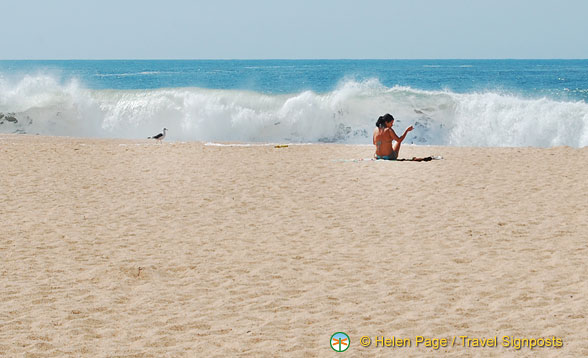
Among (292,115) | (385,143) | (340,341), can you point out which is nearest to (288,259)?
(340,341)

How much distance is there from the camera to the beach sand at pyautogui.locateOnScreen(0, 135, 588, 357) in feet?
14.8

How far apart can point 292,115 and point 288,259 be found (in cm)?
1717

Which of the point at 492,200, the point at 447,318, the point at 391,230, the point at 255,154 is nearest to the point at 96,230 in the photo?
the point at 391,230

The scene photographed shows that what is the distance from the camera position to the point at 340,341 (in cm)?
434

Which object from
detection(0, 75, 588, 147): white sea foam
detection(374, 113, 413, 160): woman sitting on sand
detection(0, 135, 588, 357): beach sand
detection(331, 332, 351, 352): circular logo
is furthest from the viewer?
detection(0, 75, 588, 147): white sea foam

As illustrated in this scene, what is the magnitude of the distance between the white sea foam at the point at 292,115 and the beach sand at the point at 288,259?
386 inches

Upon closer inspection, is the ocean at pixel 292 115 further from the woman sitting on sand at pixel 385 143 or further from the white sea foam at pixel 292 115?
the woman sitting on sand at pixel 385 143

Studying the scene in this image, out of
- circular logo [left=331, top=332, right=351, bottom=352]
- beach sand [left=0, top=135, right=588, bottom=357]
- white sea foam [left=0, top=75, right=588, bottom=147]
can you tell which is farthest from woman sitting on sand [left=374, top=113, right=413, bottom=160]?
white sea foam [left=0, top=75, right=588, bottom=147]

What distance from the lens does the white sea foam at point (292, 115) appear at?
2089 cm

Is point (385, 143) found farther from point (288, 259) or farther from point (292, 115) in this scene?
point (292, 115)

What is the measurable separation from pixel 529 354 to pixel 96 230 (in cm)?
493

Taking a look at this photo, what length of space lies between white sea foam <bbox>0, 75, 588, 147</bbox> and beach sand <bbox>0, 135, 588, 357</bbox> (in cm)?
982

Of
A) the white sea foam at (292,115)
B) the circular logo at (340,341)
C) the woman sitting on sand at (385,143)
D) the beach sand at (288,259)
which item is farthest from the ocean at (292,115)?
the circular logo at (340,341)

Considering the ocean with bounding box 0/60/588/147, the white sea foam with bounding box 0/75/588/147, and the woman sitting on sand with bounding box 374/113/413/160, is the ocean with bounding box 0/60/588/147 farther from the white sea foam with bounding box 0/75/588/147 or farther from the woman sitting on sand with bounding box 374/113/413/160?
the woman sitting on sand with bounding box 374/113/413/160
